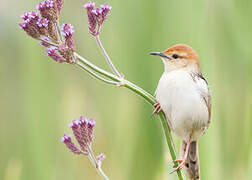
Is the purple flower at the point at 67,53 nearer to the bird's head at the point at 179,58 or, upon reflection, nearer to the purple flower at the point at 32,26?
the purple flower at the point at 32,26

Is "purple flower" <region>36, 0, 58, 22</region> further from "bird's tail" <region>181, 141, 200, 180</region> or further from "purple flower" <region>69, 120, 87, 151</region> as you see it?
"bird's tail" <region>181, 141, 200, 180</region>

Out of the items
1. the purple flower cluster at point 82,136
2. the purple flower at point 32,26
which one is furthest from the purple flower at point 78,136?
the purple flower at point 32,26

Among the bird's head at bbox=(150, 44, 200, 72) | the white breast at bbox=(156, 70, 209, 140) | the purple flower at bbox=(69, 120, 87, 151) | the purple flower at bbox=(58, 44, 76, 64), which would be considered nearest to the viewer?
the purple flower at bbox=(58, 44, 76, 64)

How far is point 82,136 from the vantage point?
2.07m

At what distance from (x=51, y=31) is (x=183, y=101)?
769 millimetres

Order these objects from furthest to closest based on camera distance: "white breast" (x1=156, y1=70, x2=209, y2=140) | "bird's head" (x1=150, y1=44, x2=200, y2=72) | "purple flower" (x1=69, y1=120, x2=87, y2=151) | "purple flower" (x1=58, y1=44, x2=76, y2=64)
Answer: "bird's head" (x1=150, y1=44, x2=200, y2=72) → "white breast" (x1=156, y1=70, x2=209, y2=140) → "purple flower" (x1=69, y1=120, x2=87, y2=151) → "purple flower" (x1=58, y1=44, x2=76, y2=64)

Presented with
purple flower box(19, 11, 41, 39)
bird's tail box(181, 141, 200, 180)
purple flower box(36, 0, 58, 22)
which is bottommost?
bird's tail box(181, 141, 200, 180)

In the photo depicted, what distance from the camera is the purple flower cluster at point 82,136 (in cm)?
206

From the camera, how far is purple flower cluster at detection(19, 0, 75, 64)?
191 centimetres

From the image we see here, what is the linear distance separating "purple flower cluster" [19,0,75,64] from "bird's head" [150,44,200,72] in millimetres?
653

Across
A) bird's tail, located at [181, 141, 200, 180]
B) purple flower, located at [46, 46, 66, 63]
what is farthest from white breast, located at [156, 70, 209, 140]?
purple flower, located at [46, 46, 66, 63]

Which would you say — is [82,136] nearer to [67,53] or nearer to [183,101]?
[67,53]

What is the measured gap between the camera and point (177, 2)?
253 centimetres

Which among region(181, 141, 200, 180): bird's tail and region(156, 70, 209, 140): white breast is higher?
region(156, 70, 209, 140): white breast
